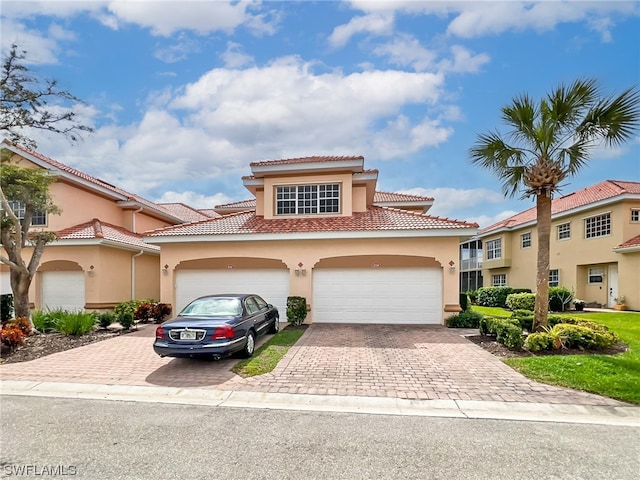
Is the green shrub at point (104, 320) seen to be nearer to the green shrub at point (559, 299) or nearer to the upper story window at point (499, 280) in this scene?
the green shrub at point (559, 299)

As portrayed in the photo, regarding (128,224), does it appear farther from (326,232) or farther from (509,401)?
(509,401)

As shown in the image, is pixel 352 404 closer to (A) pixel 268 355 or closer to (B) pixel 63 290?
(A) pixel 268 355

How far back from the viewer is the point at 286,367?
7.76 meters

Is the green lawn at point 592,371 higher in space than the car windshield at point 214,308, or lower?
lower

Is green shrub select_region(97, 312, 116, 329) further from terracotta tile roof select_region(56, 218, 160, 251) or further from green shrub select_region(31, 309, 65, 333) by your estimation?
terracotta tile roof select_region(56, 218, 160, 251)

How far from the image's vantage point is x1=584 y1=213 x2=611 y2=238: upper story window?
66.6 ft

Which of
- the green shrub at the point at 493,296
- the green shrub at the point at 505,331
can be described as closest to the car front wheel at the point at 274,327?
the green shrub at the point at 505,331

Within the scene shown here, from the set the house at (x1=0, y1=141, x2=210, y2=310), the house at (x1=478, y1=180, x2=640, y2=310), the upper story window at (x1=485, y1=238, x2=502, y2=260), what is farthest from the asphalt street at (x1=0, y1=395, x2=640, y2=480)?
the upper story window at (x1=485, y1=238, x2=502, y2=260)

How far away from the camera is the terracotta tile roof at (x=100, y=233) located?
15672 millimetres

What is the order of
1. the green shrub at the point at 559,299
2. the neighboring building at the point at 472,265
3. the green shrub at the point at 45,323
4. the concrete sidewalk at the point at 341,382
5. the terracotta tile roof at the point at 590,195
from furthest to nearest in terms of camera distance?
the neighboring building at the point at 472,265 → the terracotta tile roof at the point at 590,195 → the green shrub at the point at 559,299 → the green shrub at the point at 45,323 → the concrete sidewalk at the point at 341,382

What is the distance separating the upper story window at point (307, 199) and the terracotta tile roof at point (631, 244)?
1540cm

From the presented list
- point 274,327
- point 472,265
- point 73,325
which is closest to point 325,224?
point 274,327

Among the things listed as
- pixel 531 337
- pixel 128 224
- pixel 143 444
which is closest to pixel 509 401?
pixel 531 337

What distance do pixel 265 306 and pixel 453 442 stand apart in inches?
282
